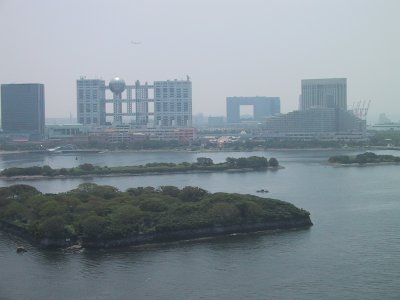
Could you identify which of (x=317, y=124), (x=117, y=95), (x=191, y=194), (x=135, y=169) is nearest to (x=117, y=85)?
(x=117, y=95)

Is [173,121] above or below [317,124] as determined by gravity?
above

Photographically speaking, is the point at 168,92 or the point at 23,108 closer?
the point at 23,108

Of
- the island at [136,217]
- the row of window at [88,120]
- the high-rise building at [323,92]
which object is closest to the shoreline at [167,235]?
the island at [136,217]

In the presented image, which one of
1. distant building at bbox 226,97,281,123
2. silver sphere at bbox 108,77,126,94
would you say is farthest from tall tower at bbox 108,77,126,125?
distant building at bbox 226,97,281,123

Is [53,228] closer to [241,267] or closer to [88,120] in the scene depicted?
[241,267]

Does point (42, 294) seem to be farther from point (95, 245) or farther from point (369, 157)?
point (369, 157)

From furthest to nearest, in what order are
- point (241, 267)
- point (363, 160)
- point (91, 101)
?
point (91, 101)
point (363, 160)
point (241, 267)

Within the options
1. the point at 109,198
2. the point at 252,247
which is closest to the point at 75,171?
the point at 109,198
